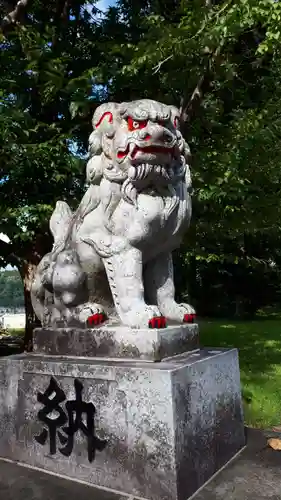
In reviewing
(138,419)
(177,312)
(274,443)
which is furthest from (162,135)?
(274,443)

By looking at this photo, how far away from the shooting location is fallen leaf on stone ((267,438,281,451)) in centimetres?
268

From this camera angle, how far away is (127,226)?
2.44m

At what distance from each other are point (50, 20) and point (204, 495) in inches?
273

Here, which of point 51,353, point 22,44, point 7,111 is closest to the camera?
point 51,353

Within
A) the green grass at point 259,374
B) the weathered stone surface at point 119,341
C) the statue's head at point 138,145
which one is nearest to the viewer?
the weathered stone surface at point 119,341

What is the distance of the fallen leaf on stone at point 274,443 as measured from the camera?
8.80ft

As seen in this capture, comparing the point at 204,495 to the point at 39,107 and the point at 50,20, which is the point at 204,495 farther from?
the point at 50,20

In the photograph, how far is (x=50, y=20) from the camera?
6.84m


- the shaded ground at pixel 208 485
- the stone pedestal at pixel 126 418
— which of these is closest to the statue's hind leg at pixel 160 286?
the stone pedestal at pixel 126 418

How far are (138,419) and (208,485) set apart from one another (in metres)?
0.51

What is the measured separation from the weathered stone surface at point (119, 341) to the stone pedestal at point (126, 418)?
0.15 feet

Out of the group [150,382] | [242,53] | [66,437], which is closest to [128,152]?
[150,382]

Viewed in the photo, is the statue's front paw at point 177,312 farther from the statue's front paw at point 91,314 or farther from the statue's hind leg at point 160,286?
the statue's front paw at point 91,314

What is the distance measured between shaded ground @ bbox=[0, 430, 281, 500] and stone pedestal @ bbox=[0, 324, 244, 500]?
52 millimetres
